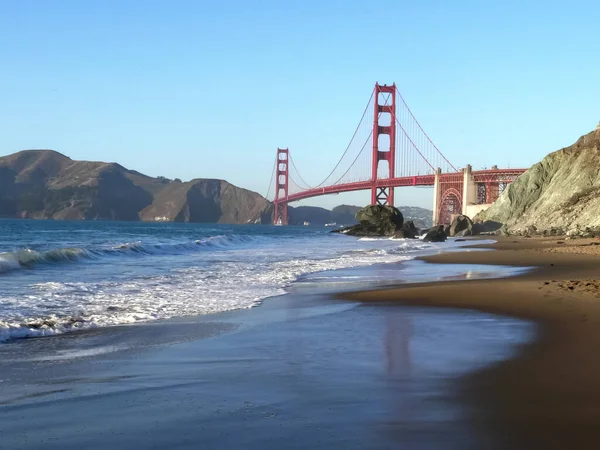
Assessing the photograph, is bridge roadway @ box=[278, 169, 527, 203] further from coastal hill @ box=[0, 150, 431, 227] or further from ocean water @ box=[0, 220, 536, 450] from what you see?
coastal hill @ box=[0, 150, 431, 227]

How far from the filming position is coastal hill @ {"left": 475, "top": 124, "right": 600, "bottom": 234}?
135 ft

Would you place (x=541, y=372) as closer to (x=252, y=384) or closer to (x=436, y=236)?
(x=252, y=384)

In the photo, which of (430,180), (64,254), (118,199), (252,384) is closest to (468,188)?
(430,180)

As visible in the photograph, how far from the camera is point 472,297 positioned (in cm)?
1054

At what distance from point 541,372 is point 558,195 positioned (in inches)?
1790

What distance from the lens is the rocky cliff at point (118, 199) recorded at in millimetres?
158000

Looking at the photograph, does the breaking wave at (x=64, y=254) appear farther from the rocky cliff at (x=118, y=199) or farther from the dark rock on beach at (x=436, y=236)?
the rocky cliff at (x=118, y=199)

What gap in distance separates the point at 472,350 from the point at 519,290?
5.64m

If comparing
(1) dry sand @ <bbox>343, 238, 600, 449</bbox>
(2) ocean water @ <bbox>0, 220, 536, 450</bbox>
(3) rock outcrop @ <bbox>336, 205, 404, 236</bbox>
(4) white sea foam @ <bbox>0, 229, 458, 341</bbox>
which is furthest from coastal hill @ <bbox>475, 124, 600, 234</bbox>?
(2) ocean water @ <bbox>0, 220, 536, 450</bbox>

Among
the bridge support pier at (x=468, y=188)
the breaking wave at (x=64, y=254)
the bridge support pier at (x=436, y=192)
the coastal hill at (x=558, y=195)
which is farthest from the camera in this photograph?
the bridge support pier at (x=436, y=192)

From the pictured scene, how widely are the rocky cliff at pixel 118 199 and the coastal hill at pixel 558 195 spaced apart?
99.3m

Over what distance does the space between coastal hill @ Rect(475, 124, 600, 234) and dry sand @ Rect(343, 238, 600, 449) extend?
93.6ft

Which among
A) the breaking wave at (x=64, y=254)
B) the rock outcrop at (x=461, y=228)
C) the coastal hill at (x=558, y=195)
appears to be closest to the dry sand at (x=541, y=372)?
the breaking wave at (x=64, y=254)

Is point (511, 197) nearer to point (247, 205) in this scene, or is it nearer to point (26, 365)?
point (26, 365)
